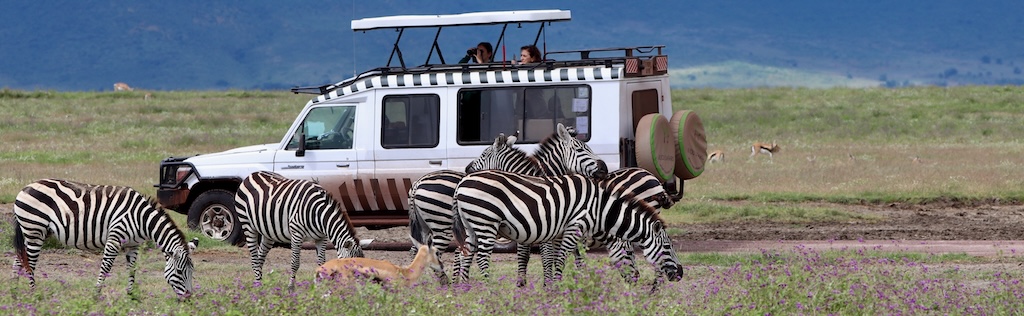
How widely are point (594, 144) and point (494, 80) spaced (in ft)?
4.22

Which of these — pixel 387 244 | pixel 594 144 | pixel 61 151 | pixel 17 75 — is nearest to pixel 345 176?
pixel 387 244

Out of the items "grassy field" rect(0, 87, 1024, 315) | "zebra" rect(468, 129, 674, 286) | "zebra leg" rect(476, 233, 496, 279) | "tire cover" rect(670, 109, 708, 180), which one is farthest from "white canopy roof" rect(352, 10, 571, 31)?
"zebra leg" rect(476, 233, 496, 279)

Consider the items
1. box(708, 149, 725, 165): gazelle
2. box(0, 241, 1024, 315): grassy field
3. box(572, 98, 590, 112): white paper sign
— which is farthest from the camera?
box(708, 149, 725, 165): gazelle

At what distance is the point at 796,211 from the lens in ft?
61.8

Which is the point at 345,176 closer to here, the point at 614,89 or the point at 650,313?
the point at 614,89

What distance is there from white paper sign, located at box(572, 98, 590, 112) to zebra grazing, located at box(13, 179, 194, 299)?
493cm

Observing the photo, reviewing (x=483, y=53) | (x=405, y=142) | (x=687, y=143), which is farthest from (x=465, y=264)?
(x=483, y=53)

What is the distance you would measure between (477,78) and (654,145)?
205 cm

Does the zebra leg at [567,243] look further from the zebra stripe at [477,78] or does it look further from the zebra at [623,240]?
the zebra stripe at [477,78]

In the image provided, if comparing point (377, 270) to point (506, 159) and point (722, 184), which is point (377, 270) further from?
point (722, 184)

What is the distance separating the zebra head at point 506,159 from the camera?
13773mm

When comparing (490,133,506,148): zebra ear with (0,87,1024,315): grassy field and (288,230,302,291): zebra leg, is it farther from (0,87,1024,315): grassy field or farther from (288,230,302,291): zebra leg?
(288,230,302,291): zebra leg

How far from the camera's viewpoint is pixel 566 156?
44.8ft

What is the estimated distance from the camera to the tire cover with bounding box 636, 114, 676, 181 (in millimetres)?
14438
